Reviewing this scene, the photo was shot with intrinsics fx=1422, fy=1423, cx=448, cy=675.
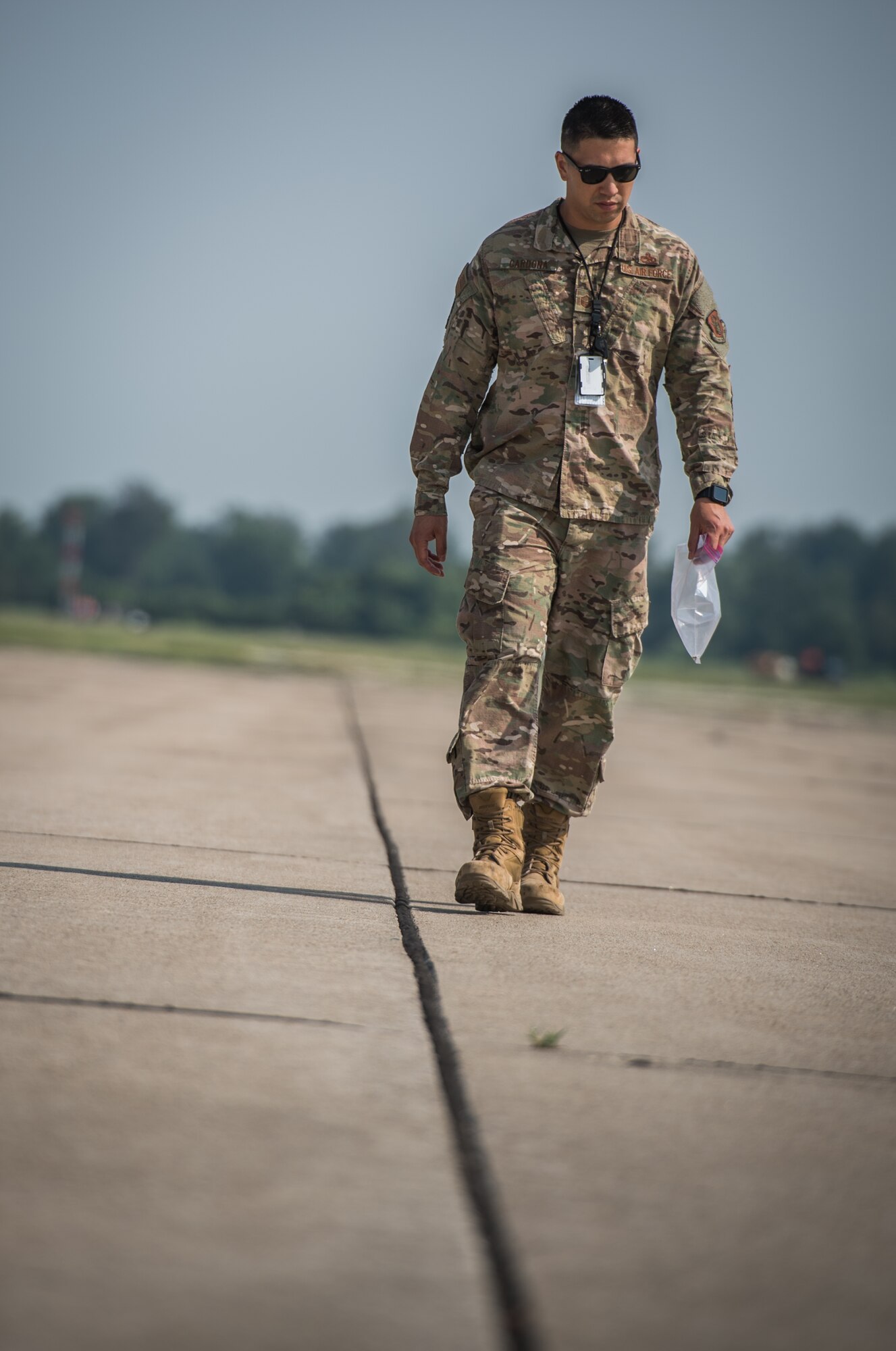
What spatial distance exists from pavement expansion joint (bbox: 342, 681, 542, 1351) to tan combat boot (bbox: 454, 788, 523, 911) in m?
0.26

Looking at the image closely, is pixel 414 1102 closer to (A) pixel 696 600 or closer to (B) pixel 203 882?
(B) pixel 203 882

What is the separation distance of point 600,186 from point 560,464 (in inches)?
25.7

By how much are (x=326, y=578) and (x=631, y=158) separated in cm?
9053

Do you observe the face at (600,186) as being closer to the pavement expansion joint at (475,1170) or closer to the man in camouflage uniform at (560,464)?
the man in camouflage uniform at (560,464)

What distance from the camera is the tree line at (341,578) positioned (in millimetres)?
88938

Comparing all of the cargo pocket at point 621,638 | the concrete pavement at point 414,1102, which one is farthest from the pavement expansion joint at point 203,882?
the cargo pocket at point 621,638

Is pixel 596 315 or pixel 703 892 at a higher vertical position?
pixel 596 315

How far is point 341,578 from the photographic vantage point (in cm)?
9394

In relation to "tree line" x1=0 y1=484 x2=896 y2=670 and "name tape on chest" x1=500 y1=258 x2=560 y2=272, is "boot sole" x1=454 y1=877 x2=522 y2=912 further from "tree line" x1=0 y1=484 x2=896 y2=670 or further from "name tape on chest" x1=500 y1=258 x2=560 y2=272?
"tree line" x1=0 y1=484 x2=896 y2=670

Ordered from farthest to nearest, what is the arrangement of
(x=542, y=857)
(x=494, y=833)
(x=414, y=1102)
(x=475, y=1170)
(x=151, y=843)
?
(x=151, y=843)
(x=542, y=857)
(x=494, y=833)
(x=414, y=1102)
(x=475, y=1170)

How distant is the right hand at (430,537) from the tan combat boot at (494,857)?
59 centimetres

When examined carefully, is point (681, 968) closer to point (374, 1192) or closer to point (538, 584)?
point (538, 584)

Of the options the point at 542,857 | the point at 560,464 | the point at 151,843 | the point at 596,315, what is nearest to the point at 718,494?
the point at 560,464

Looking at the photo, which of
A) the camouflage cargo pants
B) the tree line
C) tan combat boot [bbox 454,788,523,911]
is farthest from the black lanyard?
the tree line
